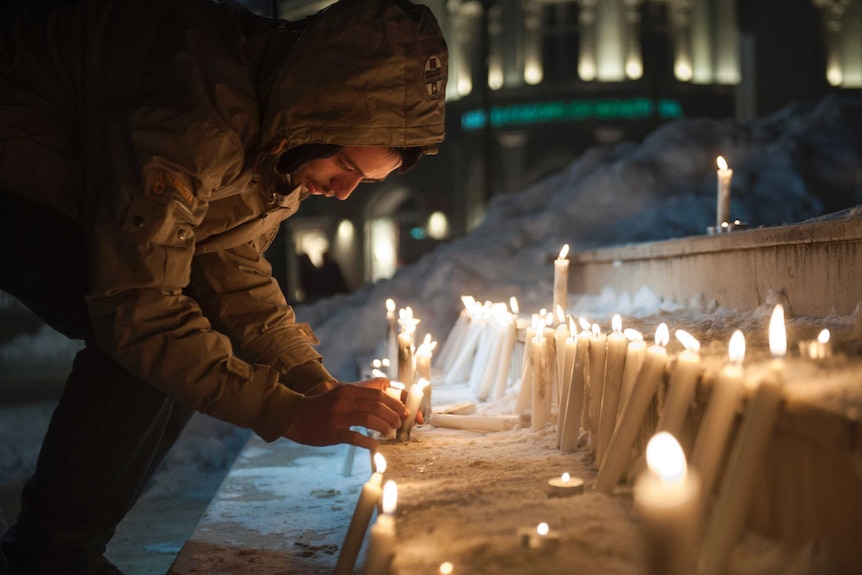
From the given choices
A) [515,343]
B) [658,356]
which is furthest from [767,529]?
[515,343]

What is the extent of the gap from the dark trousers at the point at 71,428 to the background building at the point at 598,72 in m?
20.1

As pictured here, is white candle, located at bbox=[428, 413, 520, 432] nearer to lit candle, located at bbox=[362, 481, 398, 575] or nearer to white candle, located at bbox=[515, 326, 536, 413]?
white candle, located at bbox=[515, 326, 536, 413]

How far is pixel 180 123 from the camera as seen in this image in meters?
2.41

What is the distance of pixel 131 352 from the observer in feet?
7.95

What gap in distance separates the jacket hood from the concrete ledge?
181 cm

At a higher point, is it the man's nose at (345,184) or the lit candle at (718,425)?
the man's nose at (345,184)

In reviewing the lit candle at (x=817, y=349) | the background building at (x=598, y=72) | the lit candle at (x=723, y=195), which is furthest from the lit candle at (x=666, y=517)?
the background building at (x=598, y=72)

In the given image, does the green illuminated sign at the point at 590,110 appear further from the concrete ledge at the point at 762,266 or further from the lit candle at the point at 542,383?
the lit candle at the point at 542,383

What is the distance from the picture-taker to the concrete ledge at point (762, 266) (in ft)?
11.4

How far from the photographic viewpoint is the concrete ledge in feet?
11.4

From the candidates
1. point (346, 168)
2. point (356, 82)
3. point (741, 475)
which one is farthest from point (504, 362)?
point (741, 475)

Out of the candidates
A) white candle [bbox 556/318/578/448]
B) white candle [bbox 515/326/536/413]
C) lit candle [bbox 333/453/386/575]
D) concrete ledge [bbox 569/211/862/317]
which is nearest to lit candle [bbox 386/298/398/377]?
white candle [bbox 515/326/536/413]

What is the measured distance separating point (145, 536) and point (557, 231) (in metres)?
5.35

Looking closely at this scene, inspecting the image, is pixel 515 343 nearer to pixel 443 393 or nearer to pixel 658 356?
pixel 443 393
